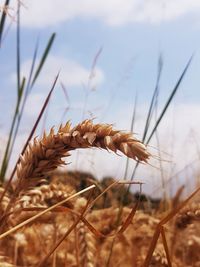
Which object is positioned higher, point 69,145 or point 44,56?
point 44,56

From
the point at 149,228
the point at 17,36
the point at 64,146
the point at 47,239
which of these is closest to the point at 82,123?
the point at 64,146

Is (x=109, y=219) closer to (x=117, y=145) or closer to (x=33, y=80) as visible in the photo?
(x=33, y=80)

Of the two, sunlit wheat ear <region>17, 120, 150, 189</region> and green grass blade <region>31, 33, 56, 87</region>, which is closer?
sunlit wheat ear <region>17, 120, 150, 189</region>

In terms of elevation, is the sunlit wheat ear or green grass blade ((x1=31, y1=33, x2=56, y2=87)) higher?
green grass blade ((x1=31, y1=33, x2=56, y2=87))

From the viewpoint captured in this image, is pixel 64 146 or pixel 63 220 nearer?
pixel 64 146

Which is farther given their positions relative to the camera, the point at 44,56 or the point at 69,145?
the point at 44,56

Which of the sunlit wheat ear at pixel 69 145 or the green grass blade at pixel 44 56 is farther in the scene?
the green grass blade at pixel 44 56

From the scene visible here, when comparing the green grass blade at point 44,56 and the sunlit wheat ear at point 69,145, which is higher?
the green grass blade at point 44,56

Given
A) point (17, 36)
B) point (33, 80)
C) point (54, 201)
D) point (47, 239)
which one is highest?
point (17, 36)
